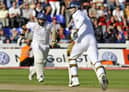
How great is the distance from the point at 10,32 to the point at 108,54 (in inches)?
193

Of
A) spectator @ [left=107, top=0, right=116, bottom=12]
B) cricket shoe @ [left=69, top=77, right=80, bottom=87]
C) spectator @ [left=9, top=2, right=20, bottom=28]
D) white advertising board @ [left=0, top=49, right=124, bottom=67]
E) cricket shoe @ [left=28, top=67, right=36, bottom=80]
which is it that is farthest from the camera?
spectator @ [left=107, top=0, right=116, bottom=12]

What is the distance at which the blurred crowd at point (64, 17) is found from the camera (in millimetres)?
25469

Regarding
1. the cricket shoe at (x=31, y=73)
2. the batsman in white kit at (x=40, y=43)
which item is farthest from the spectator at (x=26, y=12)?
the batsman in white kit at (x=40, y=43)

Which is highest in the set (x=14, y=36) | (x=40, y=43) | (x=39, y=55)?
(x=40, y=43)

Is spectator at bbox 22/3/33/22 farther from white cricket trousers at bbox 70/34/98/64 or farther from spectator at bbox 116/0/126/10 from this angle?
white cricket trousers at bbox 70/34/98/64

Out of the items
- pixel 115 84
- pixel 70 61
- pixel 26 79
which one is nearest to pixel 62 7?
pixel 26 79

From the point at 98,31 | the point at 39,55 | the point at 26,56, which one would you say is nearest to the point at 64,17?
the point at 98,31

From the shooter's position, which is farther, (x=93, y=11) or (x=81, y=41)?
(x=93, y=11)

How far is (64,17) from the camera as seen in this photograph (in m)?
26.7

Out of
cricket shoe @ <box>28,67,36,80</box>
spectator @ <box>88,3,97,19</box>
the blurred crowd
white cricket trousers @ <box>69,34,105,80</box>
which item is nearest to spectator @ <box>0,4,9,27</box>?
the blurred crowd

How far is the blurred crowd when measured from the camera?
25469mm

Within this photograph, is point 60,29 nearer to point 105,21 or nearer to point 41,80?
point 105,21

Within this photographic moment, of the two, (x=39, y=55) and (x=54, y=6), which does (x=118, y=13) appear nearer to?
(x=54, y=6)

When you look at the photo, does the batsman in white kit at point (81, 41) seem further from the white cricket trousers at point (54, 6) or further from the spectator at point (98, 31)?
the white cricket trousers at point (54, 6)
